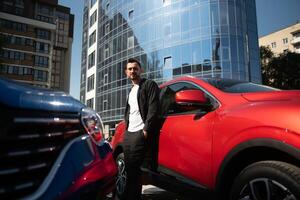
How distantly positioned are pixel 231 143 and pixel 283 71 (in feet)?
142

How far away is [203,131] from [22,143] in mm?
1850

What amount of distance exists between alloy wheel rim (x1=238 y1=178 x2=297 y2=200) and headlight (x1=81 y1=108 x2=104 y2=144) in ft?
3.56

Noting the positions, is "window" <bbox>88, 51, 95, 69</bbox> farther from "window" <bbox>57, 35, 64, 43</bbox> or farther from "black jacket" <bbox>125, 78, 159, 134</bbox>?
"window" <bbox>57, 35, 64, 43</bbox>

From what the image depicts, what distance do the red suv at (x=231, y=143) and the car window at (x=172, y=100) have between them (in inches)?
0.7

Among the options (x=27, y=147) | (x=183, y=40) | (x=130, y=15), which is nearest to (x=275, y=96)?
(x=27, y=147)

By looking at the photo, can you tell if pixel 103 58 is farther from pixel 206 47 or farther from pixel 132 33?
pixel 206 47

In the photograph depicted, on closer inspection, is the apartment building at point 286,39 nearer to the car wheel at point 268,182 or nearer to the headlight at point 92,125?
the car wheel at point 268,182

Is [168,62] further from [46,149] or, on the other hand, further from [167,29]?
[46,149]

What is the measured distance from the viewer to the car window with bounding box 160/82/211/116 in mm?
3619

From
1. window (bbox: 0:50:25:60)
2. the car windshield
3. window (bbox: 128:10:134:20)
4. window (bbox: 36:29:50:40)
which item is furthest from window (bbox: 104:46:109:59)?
the car windshield

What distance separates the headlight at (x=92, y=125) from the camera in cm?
200

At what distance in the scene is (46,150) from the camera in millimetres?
1645

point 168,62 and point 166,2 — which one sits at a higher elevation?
point 166,2

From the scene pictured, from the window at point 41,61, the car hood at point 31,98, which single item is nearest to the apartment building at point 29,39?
the window at point 41,61
